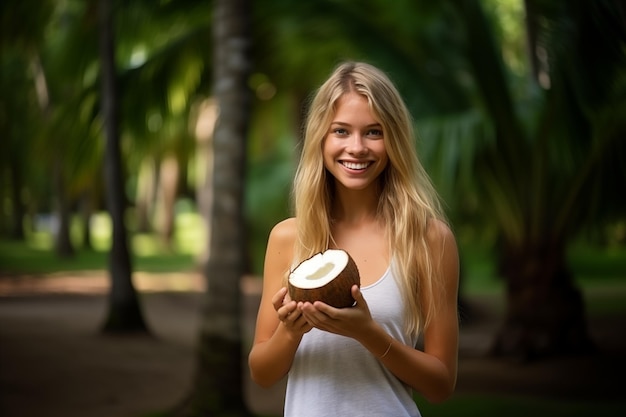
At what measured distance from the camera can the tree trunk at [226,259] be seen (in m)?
7.18

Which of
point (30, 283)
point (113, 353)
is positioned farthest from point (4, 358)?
point (30, 283)

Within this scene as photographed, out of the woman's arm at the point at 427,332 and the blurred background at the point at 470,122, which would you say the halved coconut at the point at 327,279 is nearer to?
the woman's arm at the point at 427,332

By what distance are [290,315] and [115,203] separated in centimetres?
1139

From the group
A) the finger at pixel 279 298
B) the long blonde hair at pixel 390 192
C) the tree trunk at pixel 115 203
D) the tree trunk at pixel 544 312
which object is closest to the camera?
the finger at pixel 279 298

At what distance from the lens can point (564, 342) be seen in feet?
35.5

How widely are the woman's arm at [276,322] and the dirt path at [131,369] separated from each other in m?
6.19

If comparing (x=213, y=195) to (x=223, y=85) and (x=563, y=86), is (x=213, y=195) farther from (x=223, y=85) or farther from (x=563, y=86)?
(x=563, y=86)

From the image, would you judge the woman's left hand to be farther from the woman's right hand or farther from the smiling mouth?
the smiling mouth

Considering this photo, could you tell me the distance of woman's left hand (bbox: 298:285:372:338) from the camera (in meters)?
1.96

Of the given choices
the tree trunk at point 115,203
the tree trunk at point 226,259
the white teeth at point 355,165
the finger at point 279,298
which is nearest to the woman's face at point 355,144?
the white teeth at point 355,165

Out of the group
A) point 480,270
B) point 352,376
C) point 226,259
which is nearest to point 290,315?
point 352,376

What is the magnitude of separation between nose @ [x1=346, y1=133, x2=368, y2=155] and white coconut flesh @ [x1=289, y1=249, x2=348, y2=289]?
0.79ft

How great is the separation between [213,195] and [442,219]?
200 inches

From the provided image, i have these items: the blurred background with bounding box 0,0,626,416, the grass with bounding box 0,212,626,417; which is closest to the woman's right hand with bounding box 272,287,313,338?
the blurred background with bounding box 0,0,626,416
